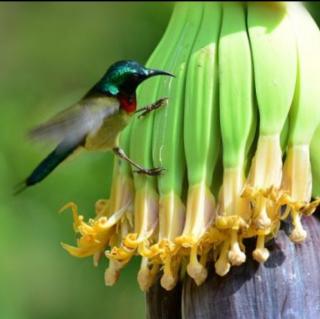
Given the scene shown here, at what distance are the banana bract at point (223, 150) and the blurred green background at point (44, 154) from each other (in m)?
0.64

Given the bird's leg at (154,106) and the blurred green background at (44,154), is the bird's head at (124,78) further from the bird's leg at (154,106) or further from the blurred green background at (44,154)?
the blurred green background at (44,154)

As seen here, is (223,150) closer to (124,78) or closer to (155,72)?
(155,72)

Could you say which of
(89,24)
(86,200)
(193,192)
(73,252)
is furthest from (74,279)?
(193,192)

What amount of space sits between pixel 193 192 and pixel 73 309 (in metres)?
1.06

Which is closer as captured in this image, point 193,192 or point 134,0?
point 193,192

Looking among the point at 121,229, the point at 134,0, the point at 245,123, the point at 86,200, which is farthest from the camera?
the point at 134,0

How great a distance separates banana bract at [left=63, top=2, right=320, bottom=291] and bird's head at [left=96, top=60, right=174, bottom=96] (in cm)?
7

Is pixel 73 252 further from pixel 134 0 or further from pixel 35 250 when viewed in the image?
pixel 134 0

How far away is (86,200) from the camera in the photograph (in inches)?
95.5

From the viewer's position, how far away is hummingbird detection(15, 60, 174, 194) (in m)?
1.64

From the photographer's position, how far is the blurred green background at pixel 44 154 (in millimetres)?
2359

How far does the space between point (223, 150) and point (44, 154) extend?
83 cm

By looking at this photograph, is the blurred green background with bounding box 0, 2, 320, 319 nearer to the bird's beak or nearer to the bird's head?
the bird's head

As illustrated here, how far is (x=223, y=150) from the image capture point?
5.00ft
